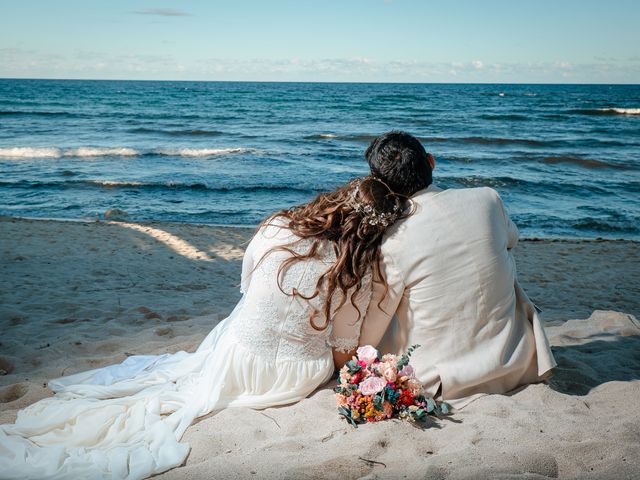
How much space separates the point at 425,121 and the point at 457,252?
2697 centimetres

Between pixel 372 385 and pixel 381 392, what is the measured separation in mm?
54

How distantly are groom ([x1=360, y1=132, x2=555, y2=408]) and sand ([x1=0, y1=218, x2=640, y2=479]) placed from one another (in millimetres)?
193

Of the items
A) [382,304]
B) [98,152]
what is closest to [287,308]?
[382,304]

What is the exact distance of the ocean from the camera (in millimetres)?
11164

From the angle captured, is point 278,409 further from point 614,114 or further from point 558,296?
point 614,114

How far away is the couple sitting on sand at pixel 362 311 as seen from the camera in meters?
2.89

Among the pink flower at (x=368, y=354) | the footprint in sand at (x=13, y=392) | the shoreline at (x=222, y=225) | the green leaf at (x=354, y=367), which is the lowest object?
the shoreline at (x=222, y=225)

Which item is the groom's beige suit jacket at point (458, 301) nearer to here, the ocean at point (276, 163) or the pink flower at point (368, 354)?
the pink flower at point (368, 354)

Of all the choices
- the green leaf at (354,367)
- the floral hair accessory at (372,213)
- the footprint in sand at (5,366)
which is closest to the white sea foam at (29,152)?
the footprint in sand at (5,366)

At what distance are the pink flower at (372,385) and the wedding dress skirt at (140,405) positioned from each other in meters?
0.37

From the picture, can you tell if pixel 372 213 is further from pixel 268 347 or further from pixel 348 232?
pixel 268 347

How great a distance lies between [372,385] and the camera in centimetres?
284

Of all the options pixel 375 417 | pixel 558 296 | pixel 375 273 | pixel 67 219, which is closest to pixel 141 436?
pixel 375 417

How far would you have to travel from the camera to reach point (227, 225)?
1005 cm
